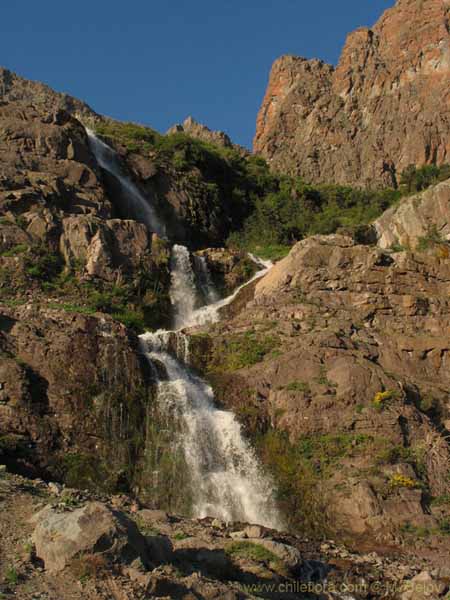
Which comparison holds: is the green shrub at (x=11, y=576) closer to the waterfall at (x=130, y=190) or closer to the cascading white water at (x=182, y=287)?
the cascading white water at (x=182, y=287)

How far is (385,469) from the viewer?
2286 cm

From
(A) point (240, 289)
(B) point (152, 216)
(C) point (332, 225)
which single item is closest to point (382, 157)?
(C) point (332, 225)

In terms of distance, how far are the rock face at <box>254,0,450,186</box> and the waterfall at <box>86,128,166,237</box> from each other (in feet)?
82.2

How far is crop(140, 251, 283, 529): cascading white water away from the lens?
22172 mm

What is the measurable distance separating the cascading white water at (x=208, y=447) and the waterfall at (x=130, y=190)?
53.3 ft

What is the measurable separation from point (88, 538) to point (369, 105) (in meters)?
62.3

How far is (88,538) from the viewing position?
36.7 ft

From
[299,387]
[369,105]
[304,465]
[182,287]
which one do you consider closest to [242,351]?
[299,387]

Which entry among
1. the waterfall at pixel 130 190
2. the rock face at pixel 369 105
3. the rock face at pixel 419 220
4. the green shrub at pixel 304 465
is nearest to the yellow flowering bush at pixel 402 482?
the green shrub at pixel 304 465

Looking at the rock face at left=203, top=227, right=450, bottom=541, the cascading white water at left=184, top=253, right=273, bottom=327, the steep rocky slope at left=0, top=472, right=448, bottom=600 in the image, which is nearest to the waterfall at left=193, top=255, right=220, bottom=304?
the cascading white water at left=184, top=253, right=273, bottom=327

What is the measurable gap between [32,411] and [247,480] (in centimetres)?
691

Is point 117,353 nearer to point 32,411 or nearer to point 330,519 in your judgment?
point 32,411

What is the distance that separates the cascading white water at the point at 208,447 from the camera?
72.7ft

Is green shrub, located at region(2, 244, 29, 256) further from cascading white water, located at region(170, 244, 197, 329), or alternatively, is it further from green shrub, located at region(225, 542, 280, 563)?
green shrub, located at region(225, 542, 280, 563)
